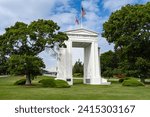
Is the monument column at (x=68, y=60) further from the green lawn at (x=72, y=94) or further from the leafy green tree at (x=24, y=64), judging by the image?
the green lawn at (x=72, y=94)

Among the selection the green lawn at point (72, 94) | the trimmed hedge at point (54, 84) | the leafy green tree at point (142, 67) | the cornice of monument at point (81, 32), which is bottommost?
the green lawn at point (72, 94)

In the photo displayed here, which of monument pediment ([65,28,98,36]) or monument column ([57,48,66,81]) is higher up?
monument pediment ([65,28,98,36])

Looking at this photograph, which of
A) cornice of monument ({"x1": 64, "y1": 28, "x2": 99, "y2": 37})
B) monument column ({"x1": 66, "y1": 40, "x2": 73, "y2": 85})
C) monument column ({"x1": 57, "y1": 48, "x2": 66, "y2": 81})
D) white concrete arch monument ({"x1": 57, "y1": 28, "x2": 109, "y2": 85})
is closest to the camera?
monument column ({"x1": 57, "y1": 48, "x2": 66, "y2": 81})

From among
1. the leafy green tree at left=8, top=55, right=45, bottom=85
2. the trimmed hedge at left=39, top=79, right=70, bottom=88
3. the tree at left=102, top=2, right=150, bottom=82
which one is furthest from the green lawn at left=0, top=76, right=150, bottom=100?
the tree at left=102, top=2, right=150, bottom=82

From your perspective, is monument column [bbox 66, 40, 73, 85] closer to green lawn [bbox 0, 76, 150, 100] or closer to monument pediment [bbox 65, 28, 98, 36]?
monument pediment [bbox 65, 28, 98, 36]

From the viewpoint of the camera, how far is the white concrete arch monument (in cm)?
4628

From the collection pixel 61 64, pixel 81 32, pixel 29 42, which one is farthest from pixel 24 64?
pixel 81 32

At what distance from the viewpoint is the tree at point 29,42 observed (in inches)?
1481

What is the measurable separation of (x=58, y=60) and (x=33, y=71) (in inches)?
296

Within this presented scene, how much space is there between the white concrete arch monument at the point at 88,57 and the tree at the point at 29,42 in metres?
4.87

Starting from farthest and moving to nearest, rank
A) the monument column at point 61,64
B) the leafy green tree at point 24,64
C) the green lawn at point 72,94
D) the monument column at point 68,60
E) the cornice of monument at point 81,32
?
the cornice of monument at point 81,32 < the monument column at point 68,60 < the monument column at point 61,64 < the leafy green tree at point 24,64 < the green lawn at point 72,94

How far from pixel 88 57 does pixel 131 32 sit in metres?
8.08

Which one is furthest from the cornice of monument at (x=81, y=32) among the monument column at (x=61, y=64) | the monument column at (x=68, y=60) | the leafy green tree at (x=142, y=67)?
the leafy green tree at (x=142, y=67)

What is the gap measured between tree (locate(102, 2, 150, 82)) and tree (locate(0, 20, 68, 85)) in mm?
11169
